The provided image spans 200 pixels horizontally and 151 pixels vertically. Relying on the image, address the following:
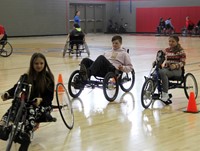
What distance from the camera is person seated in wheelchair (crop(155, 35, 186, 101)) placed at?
6305mm

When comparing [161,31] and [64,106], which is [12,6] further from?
[64,106]

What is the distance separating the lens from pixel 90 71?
22.3 ft

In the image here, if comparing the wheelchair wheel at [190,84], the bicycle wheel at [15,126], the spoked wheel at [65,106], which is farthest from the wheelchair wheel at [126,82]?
the bicycle wheel at [15,126]

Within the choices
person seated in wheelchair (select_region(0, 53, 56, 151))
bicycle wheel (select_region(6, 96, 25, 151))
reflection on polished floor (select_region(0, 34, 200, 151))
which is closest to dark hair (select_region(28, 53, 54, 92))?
person seated in wheelchair (select_region(0, 53, 56, 151))

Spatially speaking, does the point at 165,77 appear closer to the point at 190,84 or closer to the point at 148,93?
the point at 148,93

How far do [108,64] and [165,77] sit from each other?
106 centimetres

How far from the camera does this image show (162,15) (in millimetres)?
31922

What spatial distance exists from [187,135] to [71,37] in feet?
33.1

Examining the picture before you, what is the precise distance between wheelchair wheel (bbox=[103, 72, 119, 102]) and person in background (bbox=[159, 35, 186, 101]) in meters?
0.83

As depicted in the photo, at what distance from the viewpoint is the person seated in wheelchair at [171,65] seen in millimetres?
6305

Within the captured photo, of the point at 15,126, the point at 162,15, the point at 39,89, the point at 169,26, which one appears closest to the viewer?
the point at 15,126

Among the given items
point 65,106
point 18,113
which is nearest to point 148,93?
point 65,106

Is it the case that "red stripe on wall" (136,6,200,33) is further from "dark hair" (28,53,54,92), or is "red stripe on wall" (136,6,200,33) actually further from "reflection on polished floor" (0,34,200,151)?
"dark hair" (28,53,54,92)

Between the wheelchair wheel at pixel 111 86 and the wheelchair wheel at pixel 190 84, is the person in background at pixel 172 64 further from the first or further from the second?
the wheelchair wheel at pixel 111 86
